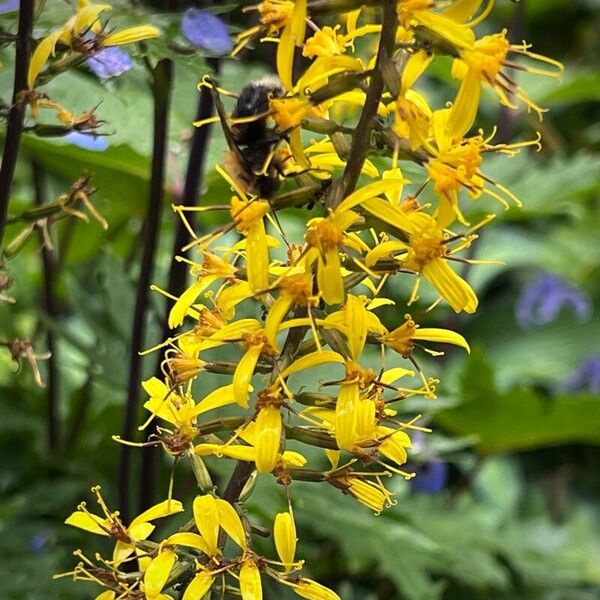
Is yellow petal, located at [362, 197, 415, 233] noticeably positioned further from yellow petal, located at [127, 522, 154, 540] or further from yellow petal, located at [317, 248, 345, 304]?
yellow petal, located at [127, 522, 154, 540]

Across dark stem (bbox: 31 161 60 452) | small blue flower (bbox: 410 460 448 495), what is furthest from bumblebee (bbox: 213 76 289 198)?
small blue flower (bbox: 410 460 448 495)

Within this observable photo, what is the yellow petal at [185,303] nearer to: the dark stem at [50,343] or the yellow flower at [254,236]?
the yellow flower at [254,236]

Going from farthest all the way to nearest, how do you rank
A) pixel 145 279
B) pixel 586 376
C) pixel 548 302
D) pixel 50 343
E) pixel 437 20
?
pixel 548 302
pixel 586 376
pixel 50 343
pixel 145 279
pixel 437 20

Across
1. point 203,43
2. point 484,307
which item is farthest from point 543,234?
point 203,43

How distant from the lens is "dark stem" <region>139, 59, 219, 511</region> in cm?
80

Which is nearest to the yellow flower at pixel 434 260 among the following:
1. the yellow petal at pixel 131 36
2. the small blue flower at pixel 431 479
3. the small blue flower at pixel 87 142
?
the yellow petal at pixel 131 36

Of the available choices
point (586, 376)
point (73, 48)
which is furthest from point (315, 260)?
point (586, 376)

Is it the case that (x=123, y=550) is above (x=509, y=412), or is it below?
above

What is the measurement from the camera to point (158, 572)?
459 millimetres

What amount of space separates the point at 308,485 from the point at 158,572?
0.45 meters

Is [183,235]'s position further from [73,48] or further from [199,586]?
[199,586]

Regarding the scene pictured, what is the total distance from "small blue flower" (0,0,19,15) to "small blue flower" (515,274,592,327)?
110 centimetres

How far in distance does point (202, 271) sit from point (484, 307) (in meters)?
1.38

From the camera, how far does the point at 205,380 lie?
0.89 meters
